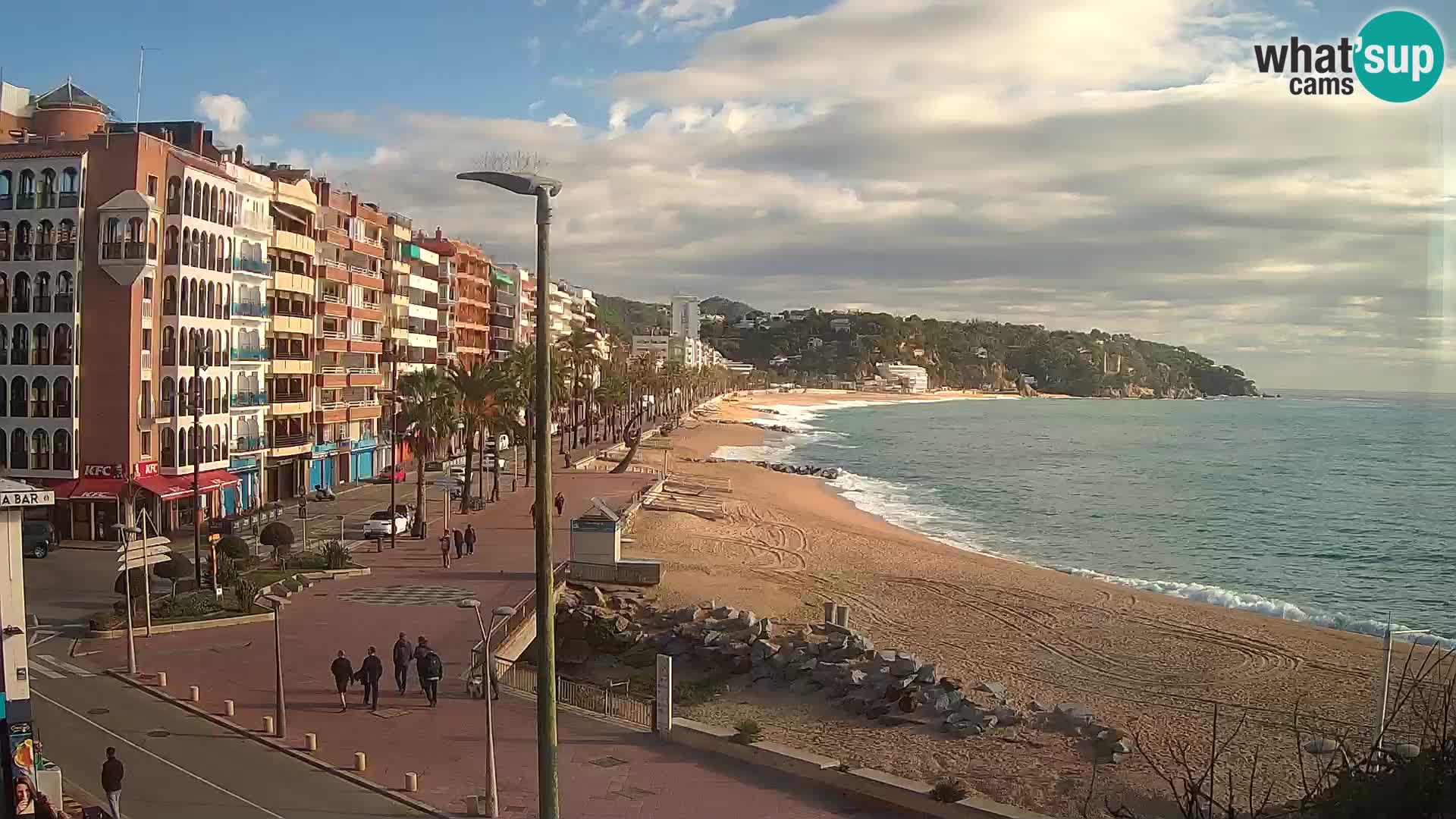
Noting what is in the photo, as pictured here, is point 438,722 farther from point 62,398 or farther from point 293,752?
point 62,398

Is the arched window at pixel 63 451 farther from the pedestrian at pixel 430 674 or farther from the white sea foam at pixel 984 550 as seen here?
the white sea foam at pixel 984 550

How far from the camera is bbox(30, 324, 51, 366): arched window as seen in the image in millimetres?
42469

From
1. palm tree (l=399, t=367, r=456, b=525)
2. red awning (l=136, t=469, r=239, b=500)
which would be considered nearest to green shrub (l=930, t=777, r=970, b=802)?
palm tree (l=399, t=367, r=456, b=525)

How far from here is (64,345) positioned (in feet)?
139

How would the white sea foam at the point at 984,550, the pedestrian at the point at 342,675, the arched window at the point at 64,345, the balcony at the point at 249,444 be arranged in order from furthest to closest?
the balcony at the point at 249,444
the arched window at the point at 64,345
the white sea foam at the point at 984,550
the pedestrian at the point at 342,675

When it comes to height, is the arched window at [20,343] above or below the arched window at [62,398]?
above

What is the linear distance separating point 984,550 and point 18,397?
39.8 metres

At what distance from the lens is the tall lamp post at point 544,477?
10180 mm

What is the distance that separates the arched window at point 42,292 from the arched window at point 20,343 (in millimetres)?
949

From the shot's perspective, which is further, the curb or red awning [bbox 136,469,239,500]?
red awning [bbox 136,469,239,500]

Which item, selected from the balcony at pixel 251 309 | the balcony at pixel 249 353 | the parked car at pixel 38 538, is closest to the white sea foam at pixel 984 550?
the balcony at pixel 249 353

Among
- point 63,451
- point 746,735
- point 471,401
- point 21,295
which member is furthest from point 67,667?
point 471,401

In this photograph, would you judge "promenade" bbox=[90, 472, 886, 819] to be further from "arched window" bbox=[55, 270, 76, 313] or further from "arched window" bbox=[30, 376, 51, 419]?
"arched window" bbox=[55, 270, 76, 313]

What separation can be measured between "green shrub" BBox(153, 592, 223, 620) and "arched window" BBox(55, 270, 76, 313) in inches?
Answer: 754
